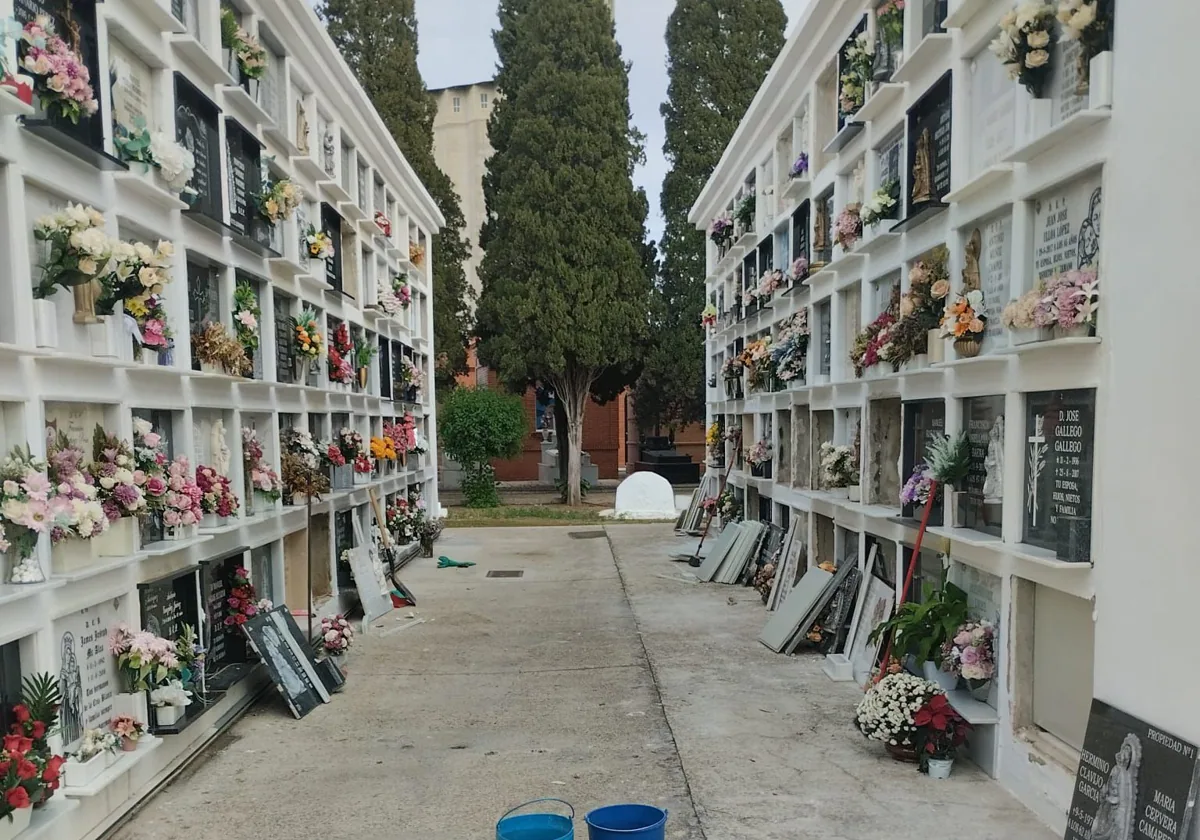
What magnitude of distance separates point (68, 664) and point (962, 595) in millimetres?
4705

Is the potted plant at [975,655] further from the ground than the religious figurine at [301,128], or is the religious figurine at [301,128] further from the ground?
the religious figurine at [301,128]

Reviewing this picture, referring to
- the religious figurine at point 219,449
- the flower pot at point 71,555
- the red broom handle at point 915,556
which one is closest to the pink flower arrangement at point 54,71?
the flower pot at point 71,555

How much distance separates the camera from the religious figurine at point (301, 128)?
7.92 meters

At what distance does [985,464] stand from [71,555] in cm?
473

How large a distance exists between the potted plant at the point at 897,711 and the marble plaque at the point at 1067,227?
228 centimetres

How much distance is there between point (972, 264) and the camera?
4.94 metres

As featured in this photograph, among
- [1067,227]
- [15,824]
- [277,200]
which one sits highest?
[277,200]

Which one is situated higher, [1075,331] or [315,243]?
[315,243]

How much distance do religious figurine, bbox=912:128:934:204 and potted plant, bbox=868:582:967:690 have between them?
2527 mm

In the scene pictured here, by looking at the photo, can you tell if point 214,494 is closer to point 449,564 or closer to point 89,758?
point 89,758

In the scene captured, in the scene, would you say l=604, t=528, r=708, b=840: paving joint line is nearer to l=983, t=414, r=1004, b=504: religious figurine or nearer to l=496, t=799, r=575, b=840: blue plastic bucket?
l=496, t=799, r=575, b=840: blue plastic bucket

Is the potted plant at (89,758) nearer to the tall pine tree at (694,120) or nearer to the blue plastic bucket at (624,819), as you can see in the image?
the blue plastic bucket at (624,819)

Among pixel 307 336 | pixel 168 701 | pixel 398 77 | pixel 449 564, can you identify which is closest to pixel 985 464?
pixel 168 701

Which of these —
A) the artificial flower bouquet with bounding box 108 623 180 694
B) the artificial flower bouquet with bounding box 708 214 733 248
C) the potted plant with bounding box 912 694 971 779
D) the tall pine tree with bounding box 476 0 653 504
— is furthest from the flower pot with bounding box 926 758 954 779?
the tall pine tree with bounding box 476 0 653 504
